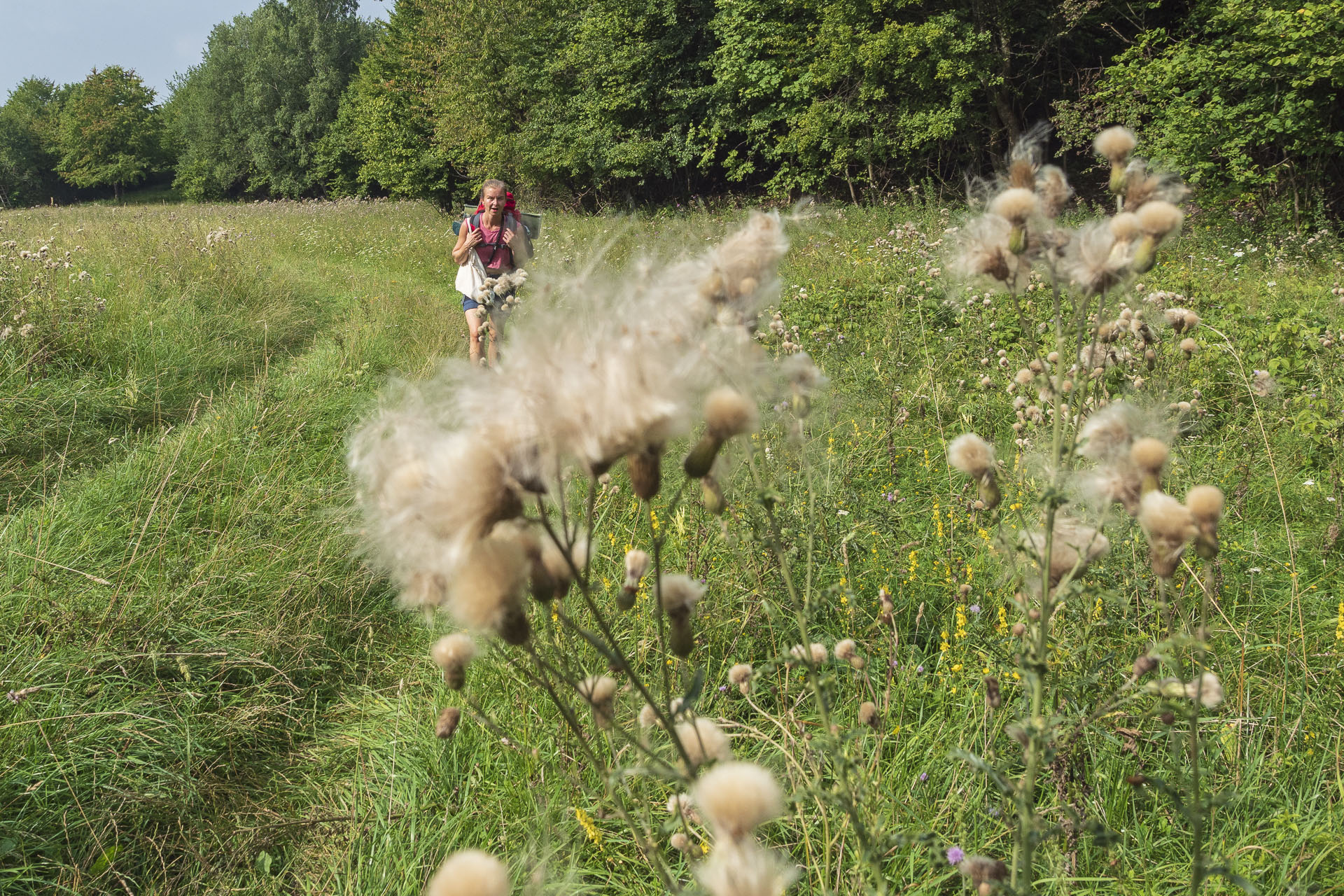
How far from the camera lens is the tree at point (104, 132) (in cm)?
5475

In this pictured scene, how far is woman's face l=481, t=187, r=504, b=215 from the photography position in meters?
7.01

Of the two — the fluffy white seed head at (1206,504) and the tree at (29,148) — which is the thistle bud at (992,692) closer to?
the fluffy white seed head at (1206,504)

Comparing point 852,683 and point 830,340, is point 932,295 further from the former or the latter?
point 852,683

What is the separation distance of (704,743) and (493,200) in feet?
22.1

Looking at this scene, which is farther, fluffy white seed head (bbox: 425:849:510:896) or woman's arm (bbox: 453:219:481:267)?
woman's arm (bbox: 453:219:481:267)

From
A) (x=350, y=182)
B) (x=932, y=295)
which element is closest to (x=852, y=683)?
(x=932, y=295)

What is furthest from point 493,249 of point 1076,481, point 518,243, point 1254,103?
point 1254,103

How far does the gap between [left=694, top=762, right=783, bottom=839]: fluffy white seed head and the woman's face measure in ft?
23.1

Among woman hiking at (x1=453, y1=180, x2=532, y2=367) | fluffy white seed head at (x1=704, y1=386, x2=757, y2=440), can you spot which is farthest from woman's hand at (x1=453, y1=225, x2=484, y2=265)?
fluffy white seed head at (x1=704, y1=386, x2=757, y2=440)

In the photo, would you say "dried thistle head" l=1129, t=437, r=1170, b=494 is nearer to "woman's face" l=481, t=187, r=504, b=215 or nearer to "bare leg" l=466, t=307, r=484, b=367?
"bare leg" l=466, t=307, r=484, b=367

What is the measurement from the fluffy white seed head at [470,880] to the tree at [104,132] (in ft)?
233

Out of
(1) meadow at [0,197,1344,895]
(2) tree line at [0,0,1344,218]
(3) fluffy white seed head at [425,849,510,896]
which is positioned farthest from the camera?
(2) tree line at [0,0,1344,218]

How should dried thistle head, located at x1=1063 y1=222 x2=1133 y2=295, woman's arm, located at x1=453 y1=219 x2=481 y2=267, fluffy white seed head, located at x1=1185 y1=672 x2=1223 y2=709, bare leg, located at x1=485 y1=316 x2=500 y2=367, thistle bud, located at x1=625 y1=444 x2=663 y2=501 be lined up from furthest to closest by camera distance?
woman's arm, located at x1=453 y1=219 x2=481 y2=267 → bare leg, located at x1=485 y1=316 x2=500 y2=367 → dried thistle head, located at x1=1063 y1=222 x2=1133 y2=295 → fluffy white seed head, located at x1=1185 y1=672 x2=1223 y2=709 → thistle bud, located at x1=625 y1=444 x2=663 y2=501

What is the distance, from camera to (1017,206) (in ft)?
4.68
